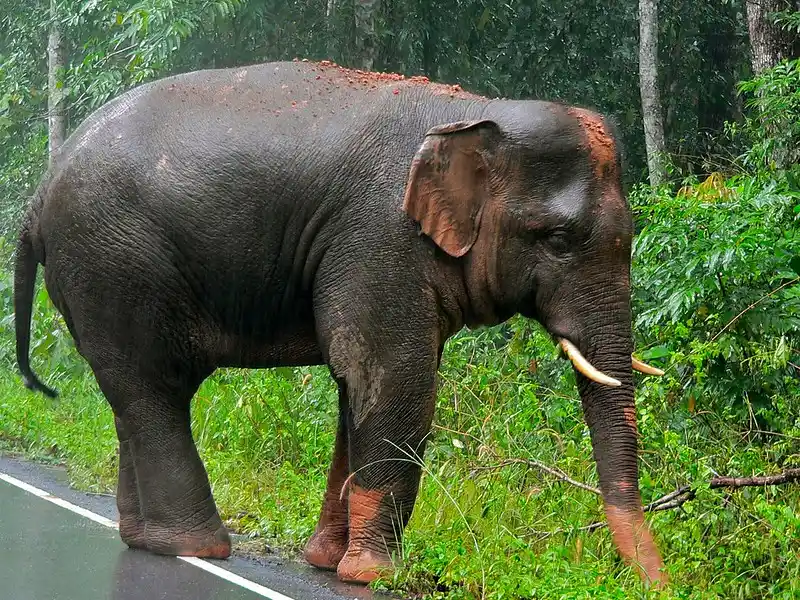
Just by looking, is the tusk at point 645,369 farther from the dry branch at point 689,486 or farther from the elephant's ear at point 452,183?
the elephant's ear at point 452,183

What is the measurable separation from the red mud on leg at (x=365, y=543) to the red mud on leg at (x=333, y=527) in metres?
0.46

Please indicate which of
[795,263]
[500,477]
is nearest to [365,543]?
[500,477]

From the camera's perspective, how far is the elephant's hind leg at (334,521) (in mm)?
7418

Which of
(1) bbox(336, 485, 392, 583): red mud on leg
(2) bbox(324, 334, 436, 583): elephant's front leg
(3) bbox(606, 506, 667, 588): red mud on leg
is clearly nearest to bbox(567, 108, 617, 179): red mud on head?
(2) bbox(324, 334, 436, 583): elephant's front leg

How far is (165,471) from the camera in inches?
290

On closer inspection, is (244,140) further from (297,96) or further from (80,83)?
(80,83)

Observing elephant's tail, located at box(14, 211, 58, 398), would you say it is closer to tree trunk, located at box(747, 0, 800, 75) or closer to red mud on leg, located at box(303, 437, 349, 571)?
red mud on leg, located at box(303, 437, 349, 571)

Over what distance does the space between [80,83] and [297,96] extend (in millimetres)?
9462

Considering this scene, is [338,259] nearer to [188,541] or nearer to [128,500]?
[188,541]

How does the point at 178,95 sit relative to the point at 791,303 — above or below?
above

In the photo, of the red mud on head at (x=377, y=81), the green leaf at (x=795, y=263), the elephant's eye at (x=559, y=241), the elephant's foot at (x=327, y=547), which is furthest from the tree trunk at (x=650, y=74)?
the elephant's foot at (x=327, y=547)

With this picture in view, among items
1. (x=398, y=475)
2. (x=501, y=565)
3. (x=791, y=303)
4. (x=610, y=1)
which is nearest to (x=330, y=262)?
(x=398, y=475)

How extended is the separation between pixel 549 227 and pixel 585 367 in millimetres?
779

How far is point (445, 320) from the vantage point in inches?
277
